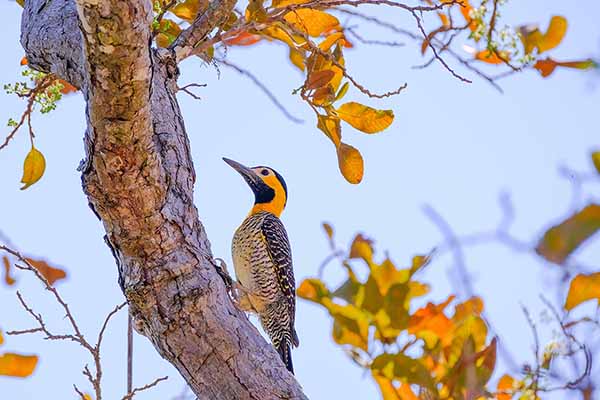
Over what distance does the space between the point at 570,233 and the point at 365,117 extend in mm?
1834

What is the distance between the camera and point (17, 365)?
106 inches

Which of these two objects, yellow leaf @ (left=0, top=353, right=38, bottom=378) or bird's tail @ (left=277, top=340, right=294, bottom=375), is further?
bird's tail @ (left=277, top=340, right=294, bottom=375)

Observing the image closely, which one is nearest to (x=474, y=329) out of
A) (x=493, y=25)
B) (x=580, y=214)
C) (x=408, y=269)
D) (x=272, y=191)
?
(x=408, y=269)

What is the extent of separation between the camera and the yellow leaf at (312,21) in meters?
3.43

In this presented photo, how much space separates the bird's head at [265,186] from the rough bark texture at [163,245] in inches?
142

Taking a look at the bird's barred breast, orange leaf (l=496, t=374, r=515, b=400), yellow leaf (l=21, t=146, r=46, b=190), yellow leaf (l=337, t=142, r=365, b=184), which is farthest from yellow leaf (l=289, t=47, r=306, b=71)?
the bird's barred breast

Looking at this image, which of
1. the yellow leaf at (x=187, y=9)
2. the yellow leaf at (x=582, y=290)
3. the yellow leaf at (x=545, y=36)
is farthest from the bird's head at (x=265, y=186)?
the yellow leaf at (x=582, y=290)

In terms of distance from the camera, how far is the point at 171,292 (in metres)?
2.68

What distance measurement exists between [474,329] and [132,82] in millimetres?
930

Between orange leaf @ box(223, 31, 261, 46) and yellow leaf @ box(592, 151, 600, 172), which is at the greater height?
orange leaf @ box(223, 31, 261, 46)

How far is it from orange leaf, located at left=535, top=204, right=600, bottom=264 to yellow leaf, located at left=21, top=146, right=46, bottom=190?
2268 millimetres

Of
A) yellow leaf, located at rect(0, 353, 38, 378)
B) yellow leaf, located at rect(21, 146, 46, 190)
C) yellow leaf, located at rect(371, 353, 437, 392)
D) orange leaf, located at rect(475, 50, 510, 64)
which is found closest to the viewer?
yellow leaf, located at rect(371, 353, 437, 392)

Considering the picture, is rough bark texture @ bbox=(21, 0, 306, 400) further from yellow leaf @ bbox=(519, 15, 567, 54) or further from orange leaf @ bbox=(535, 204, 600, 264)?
orange leaf @ bbox=(535, 204, 600, 264)

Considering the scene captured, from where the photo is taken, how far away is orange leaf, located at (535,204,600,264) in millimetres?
1448
